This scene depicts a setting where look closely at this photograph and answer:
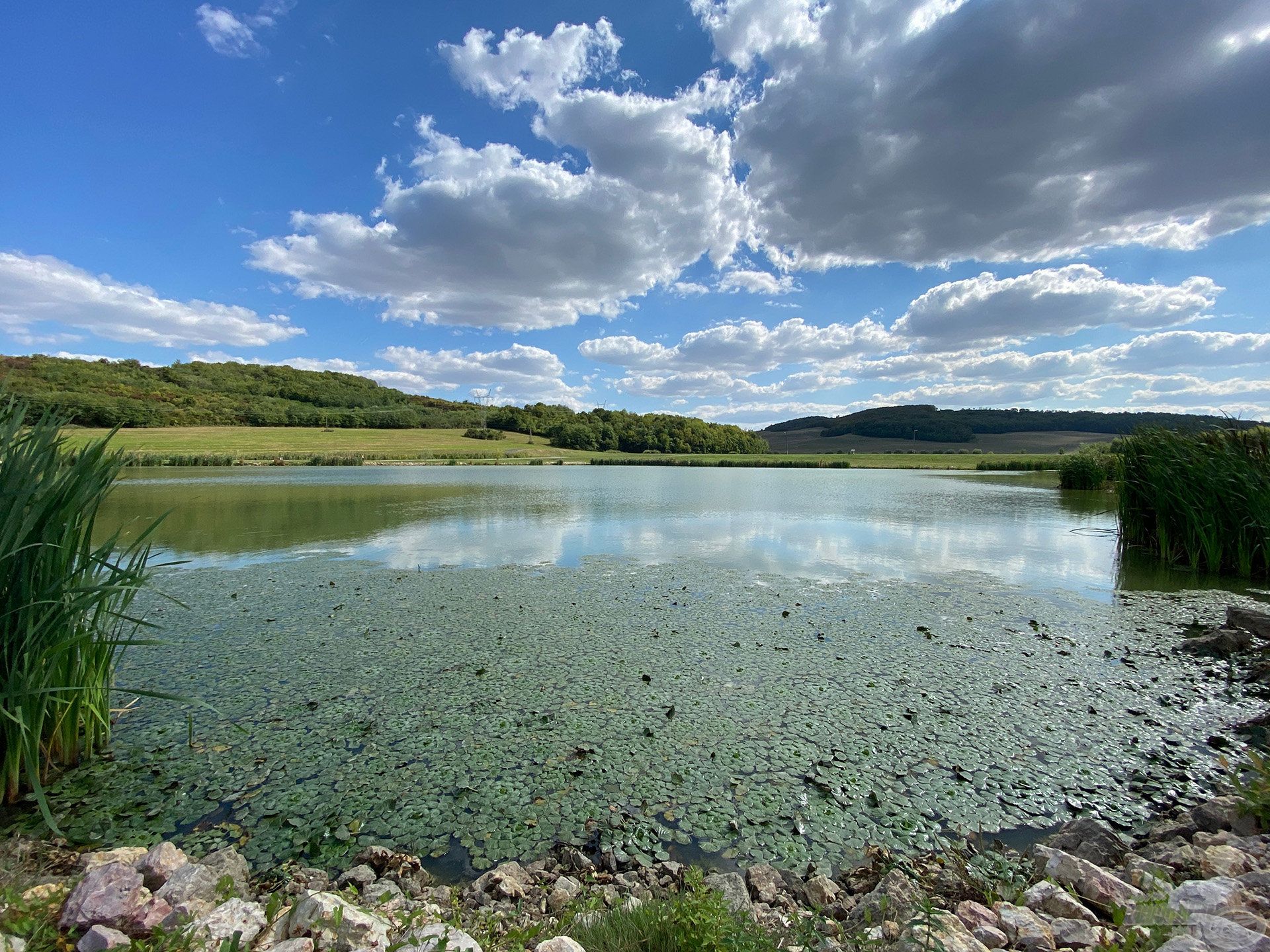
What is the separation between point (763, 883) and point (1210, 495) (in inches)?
519

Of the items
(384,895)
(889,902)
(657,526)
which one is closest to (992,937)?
(889,902)

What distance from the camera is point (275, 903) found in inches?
99.4

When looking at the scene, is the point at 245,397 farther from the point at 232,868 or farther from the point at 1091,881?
the point at 1091,881

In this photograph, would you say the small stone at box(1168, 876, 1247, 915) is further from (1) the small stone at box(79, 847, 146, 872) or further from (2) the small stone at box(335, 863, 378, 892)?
(1) the small stone at box(79, 847, 146, 872)

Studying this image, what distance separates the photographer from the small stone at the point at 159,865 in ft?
8.84

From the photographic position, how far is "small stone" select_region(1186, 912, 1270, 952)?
76.5 inches

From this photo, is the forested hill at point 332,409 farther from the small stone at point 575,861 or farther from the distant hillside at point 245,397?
the small stone at point 575,861

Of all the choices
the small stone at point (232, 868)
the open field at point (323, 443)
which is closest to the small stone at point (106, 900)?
the small stone at point (232, 868)

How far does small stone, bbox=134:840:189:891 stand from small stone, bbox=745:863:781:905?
275 cm

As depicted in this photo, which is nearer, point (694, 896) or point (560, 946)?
point (560, 946)

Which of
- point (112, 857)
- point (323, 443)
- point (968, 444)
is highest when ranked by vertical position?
point (968, 444)

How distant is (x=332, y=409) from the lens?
9738 cm

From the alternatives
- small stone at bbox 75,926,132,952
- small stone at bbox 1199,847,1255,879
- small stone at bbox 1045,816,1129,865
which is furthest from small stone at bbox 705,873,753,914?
small stone at bbox 75,926,132,952

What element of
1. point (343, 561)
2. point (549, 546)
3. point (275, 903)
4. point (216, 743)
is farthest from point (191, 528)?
point (275, 903)
